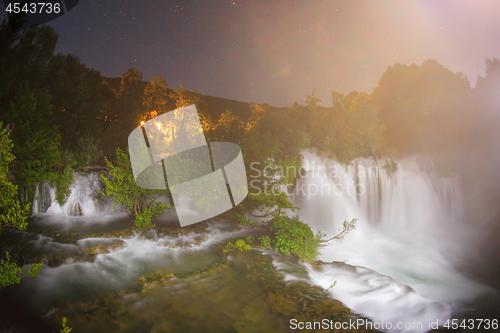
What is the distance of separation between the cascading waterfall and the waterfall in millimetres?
12422

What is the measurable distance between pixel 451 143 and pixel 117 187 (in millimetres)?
28232

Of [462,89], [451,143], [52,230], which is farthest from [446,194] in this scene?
[52,230]

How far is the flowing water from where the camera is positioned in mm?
6418

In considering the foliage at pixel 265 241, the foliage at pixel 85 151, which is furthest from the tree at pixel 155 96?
the foliage at pixel 265 241

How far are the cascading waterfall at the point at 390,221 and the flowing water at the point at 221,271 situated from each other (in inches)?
3.6

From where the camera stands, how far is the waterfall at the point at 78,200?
555 inches

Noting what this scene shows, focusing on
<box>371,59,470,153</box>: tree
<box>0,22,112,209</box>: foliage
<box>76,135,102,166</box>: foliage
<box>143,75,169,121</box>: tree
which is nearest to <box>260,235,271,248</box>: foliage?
<box>0,22,112,209</box>: foliage

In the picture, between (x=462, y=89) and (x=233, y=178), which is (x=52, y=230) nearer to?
(x=233, y=178)

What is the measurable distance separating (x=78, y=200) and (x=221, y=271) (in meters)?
11.7

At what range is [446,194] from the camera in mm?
20422

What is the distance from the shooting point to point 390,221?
1955 centimetres

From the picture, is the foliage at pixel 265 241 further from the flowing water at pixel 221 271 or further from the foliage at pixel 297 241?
the flowing water at pixel 221 271

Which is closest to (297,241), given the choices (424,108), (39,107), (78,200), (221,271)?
(221,271)

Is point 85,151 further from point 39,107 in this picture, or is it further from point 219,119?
point 219,119
